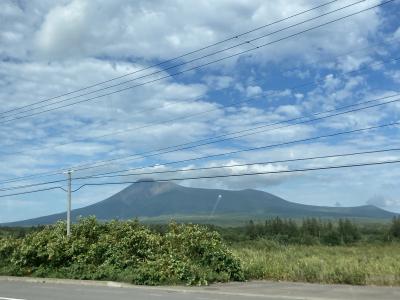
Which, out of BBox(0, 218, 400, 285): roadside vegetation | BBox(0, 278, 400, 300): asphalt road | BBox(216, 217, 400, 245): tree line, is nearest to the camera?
BBox(0, 278, 400, 300): asphalt road

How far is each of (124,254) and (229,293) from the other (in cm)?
825

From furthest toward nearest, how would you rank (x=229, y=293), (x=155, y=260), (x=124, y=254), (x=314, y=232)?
(x=314, y=232)
(x=124, y=254)
(x=155, y=260)
(x=229, y=293)

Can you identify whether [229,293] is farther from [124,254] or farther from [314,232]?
[314,232]

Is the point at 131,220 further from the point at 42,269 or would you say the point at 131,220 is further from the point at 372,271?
the point at 372,271

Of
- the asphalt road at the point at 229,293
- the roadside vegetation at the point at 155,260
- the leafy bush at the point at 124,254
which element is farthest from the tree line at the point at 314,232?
the asphalt road at the point at 229,293

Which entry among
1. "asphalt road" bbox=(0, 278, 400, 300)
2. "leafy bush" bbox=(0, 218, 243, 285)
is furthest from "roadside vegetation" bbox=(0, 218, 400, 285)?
"asphalt road" bbox=(0, 278, 400, 300)

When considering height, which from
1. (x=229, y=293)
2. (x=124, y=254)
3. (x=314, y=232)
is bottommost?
(x=229, y=293)

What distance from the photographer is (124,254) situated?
2591cm

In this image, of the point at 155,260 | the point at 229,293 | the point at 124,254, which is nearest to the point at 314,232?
the point at 124,254

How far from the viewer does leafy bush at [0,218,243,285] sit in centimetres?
2291

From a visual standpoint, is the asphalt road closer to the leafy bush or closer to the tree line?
the leafy bush

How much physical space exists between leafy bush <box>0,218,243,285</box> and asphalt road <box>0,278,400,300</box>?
137cm

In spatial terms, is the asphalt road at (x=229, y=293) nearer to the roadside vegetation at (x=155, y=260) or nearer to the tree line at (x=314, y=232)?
the roadside vegetation at (x=155, y=260)

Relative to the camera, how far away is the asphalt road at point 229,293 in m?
17.3
